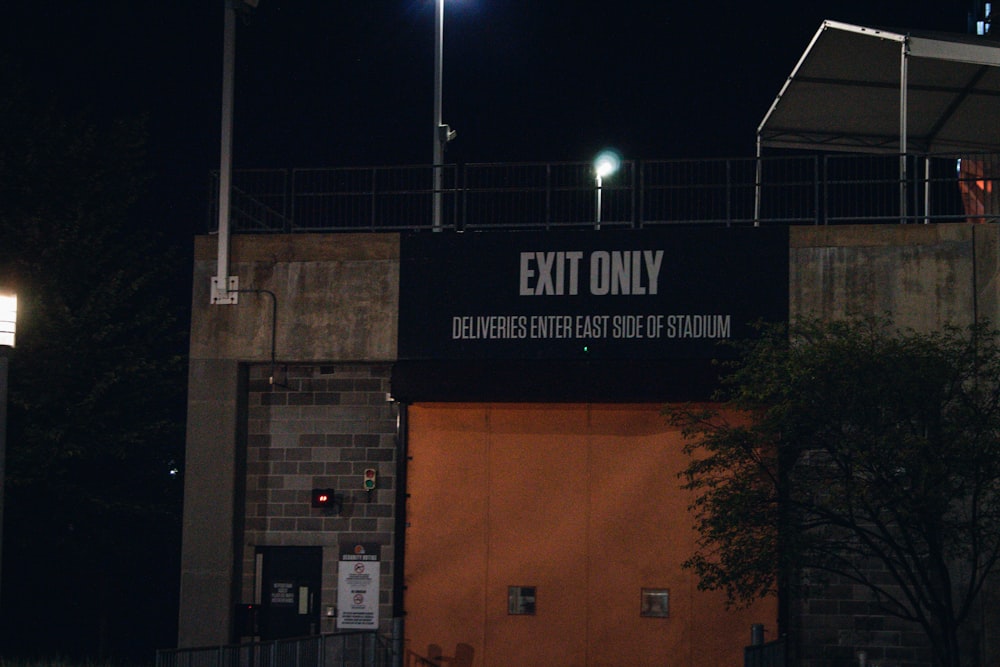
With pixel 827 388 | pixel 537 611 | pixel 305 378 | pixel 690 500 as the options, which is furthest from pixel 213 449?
pixel 827 388

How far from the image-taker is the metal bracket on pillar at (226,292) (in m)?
21.0

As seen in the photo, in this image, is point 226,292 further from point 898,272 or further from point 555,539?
point 898,272

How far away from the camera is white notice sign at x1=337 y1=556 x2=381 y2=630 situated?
20.3 meters

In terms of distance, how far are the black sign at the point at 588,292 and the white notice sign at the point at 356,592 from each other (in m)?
3.12

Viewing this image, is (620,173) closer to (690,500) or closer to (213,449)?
(690,500)

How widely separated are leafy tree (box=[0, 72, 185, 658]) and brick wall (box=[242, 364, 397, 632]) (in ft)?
24.2

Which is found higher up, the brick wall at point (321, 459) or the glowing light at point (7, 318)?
the glowing light at point (7, 318)

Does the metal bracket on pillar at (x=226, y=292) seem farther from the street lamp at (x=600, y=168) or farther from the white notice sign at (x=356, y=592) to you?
the street lamp at (x=600, y=168)

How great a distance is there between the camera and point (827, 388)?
16391 mm

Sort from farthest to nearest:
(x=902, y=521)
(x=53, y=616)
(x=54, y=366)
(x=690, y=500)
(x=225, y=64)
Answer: (x=53, y=616)
(x=54, y=366)
(x=225, y=64)
(x=690, y=500)
(x=902, y=521)

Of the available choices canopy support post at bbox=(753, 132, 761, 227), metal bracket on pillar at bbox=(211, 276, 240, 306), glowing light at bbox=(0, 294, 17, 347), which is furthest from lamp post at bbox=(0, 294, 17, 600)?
canopy support post at bbox=(753, 132, 761, 227)

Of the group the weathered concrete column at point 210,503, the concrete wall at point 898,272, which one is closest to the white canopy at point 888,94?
the concrete wall at point 898,272

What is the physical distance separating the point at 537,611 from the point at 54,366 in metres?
12.0

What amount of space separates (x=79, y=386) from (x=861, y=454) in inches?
695
